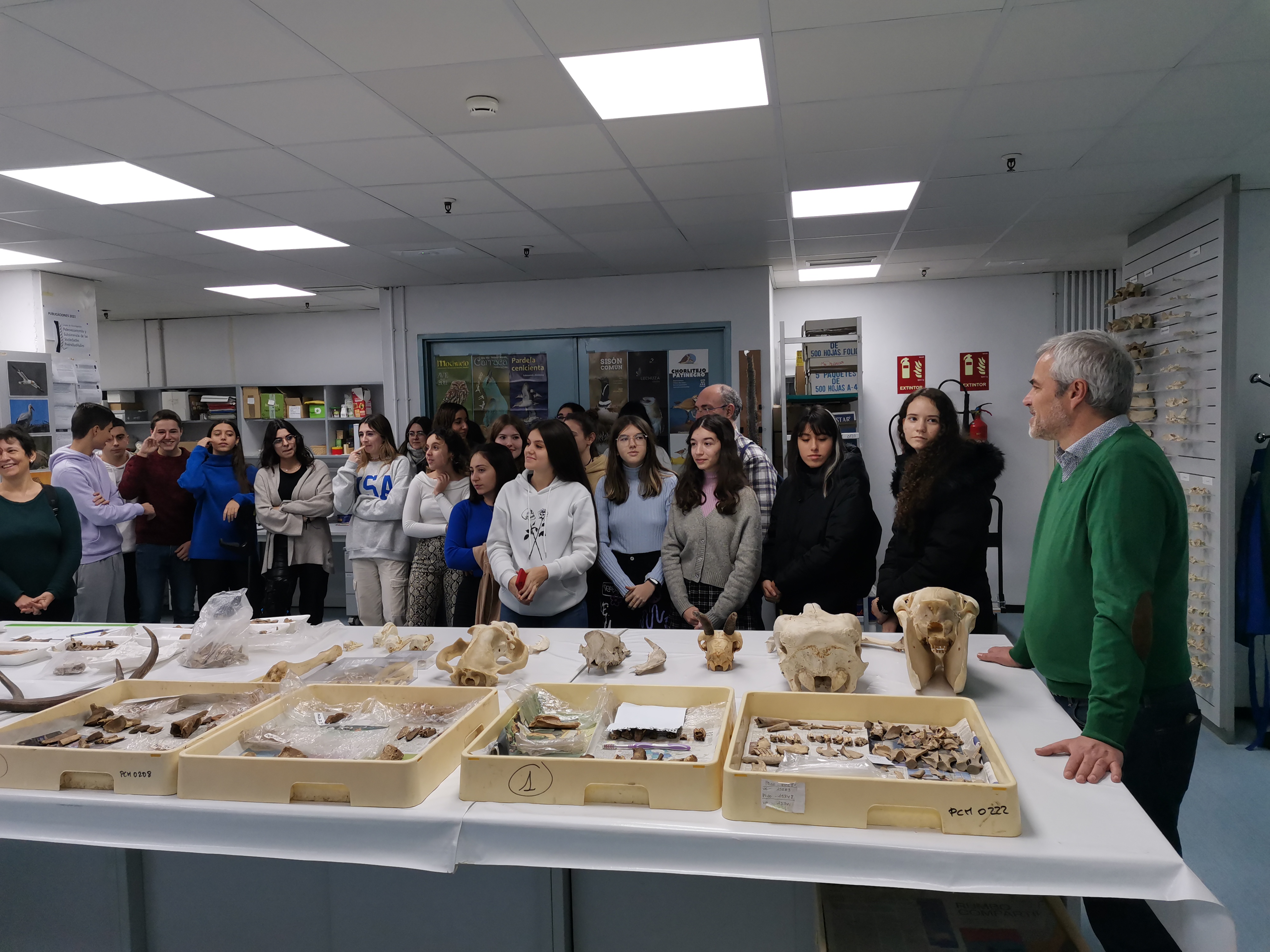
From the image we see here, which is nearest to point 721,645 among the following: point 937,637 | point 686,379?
point 937,637

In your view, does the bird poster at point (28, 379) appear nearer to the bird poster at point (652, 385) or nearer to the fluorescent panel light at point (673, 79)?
the bird poster at point (652, 385)

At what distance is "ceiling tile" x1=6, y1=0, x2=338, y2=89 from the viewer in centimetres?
232

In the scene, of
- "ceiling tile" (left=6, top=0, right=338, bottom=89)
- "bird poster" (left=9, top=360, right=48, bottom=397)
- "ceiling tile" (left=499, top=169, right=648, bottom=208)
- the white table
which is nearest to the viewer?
the white table

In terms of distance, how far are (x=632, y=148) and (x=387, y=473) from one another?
2.42 metres

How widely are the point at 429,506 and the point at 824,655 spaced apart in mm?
2853

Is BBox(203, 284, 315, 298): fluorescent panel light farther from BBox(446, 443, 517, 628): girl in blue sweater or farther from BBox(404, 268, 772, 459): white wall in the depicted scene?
BBox(446, 443, 517, 628): girl in blue sweater

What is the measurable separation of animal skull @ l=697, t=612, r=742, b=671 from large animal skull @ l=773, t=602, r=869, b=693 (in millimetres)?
232

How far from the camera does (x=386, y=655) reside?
238cm

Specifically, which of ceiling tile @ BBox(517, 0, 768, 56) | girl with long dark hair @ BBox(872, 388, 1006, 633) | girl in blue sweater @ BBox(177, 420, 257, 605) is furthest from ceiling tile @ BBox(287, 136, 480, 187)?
girl with long dark hair @ BBox(872, 388, 1006, 633)

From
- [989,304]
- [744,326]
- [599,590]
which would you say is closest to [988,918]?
[599,590]

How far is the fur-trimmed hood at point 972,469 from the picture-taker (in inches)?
113

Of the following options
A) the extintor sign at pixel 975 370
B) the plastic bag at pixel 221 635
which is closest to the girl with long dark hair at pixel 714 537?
the plastic bag at pixel 221 635

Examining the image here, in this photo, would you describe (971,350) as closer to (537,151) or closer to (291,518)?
(537,151)

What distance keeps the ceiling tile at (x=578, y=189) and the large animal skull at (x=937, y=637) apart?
273 cm
